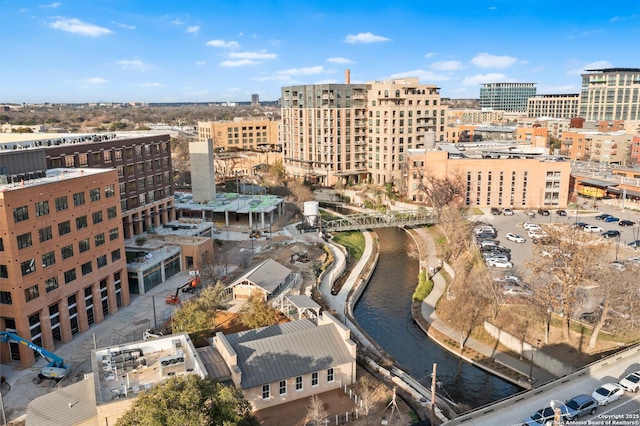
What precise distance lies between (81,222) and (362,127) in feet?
219

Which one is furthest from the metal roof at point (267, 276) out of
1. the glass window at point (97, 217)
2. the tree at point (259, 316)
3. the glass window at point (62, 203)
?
the glass window at point (62, 203)

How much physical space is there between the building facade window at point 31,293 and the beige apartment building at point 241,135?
288 ft

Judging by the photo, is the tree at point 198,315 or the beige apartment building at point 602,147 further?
the beige apartment building at point 602,147

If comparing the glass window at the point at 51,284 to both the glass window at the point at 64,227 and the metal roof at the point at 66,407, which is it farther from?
the metal roof at the point at 66,407

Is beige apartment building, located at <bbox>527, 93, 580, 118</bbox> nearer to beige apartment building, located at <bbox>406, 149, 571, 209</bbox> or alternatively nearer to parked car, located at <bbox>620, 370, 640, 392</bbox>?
beige apartment building, located at <bbox>406, 149, 571, 209</bbox>

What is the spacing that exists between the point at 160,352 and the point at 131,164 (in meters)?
33.8

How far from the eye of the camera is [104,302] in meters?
39.2

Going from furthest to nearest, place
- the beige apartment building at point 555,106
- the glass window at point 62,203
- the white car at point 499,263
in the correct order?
the beige apartment building at point 555,106 < the white car at point 499,263 < the glass window at point 62,203

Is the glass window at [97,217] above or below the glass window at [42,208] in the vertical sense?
below

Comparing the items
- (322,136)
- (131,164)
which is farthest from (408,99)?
(131,164)

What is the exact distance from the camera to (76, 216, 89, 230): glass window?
36094mm

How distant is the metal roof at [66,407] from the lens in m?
21.5

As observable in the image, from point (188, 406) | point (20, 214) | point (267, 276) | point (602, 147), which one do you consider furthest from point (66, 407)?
point (602, 147)

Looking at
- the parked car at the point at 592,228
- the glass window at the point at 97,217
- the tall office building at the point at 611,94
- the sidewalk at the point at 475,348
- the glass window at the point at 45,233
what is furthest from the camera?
the tall office building at the point at 611,94
